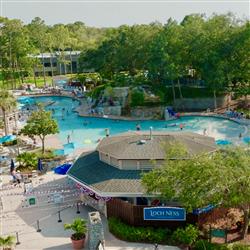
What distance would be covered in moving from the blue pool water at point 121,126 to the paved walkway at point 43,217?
1223 cm

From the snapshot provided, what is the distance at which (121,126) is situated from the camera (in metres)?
46.8

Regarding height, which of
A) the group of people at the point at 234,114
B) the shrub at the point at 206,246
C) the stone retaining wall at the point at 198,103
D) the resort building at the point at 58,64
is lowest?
the shrub at the point at 206,246

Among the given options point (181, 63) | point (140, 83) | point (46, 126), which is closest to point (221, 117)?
point (181, 63)

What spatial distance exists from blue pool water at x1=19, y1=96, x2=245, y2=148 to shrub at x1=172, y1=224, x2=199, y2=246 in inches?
787

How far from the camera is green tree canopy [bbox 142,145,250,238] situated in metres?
16.7

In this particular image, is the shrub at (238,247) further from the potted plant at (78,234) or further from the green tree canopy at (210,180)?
the potted plant at (78,234)

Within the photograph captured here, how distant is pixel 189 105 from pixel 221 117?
6.20 metres

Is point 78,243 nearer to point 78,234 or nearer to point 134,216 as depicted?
point 78,234

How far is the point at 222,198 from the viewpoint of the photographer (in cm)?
1728

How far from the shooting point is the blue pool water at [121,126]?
40656 millimetres

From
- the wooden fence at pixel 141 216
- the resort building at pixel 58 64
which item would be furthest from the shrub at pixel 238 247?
the resort building at pixel 58 64

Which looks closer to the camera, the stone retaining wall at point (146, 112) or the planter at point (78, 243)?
the planter at point (78, 243)

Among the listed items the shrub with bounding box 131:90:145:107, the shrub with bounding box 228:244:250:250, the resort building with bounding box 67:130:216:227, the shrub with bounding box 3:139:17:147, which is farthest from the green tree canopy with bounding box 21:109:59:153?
the shrub with bounding box 228:244:250:250

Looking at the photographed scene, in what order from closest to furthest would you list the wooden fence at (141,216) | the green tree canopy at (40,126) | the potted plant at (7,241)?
the potted plant at (7,241) < the wooden fence at (141,216) < the green tree canopy at (40,126)
